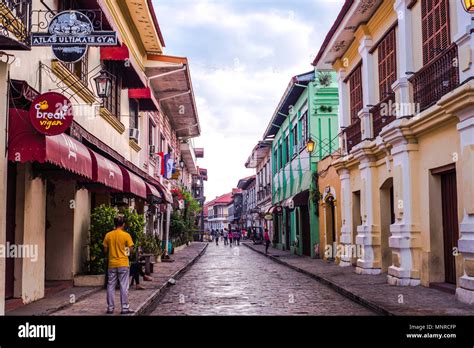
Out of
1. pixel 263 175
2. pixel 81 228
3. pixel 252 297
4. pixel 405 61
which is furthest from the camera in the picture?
pixel 263 175

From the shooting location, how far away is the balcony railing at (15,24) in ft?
26.2

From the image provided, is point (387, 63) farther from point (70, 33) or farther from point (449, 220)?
point (70, 33)

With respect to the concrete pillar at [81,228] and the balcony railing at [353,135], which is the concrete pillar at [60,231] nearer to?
the concrete pillar at [81,228]

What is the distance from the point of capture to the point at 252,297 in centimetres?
1274

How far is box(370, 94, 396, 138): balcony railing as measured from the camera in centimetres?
1535

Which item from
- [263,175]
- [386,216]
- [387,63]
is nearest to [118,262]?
[386,216]

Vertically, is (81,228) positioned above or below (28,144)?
below

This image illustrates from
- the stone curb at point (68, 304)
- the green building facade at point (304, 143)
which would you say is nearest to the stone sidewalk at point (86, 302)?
the stone curb at point (68, 304)

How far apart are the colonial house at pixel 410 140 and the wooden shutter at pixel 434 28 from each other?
20 millimetres

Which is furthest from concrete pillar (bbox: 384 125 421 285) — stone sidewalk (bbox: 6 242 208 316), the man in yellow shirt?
the man in yellow shirt

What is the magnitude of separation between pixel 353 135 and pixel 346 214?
107 inches

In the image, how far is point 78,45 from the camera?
940 cm

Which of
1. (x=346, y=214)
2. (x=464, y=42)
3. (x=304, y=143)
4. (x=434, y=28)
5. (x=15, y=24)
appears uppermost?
(x=434, y=28)

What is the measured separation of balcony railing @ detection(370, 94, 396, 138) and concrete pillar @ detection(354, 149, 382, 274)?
0.86 metres
